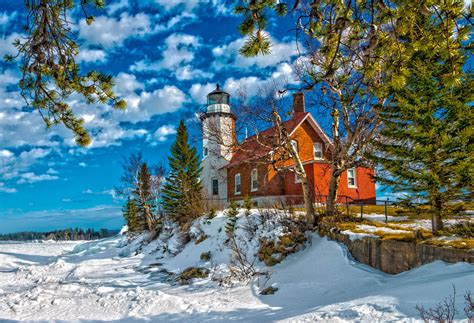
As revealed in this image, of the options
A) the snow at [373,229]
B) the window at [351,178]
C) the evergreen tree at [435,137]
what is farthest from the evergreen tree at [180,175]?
the evergreen tree at [435,137]

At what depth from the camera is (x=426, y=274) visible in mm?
7867

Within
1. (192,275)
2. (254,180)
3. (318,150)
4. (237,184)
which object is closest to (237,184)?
(237,184)

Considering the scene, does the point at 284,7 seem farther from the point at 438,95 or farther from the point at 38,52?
the point at 438,95

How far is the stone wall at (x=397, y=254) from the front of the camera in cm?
793

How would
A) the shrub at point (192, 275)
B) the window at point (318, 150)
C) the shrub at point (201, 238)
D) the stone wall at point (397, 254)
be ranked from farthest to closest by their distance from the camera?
1. the window at point (318, 150)
2. the shrub at point (201, 238)
3. the shrub at point (192, 275)
4. the stone wall at point (397, 254)

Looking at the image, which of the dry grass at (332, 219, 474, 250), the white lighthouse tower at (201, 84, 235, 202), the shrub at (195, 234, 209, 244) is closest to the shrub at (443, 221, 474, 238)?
the dry grass at (332, 219, 474, 250)

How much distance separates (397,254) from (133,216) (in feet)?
99.3

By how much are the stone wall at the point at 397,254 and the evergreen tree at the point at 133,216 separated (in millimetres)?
24451

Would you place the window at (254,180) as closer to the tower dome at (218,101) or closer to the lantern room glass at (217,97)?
the tower dome at (218,101)

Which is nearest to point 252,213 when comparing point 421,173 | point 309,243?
point 309,243

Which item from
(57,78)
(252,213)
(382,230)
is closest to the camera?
(57,78)

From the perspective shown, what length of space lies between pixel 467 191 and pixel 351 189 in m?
15.5

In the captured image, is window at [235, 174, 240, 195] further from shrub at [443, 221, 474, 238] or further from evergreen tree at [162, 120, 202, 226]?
shrub at [443, 221, 474, 238]

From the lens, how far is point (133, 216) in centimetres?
3525
